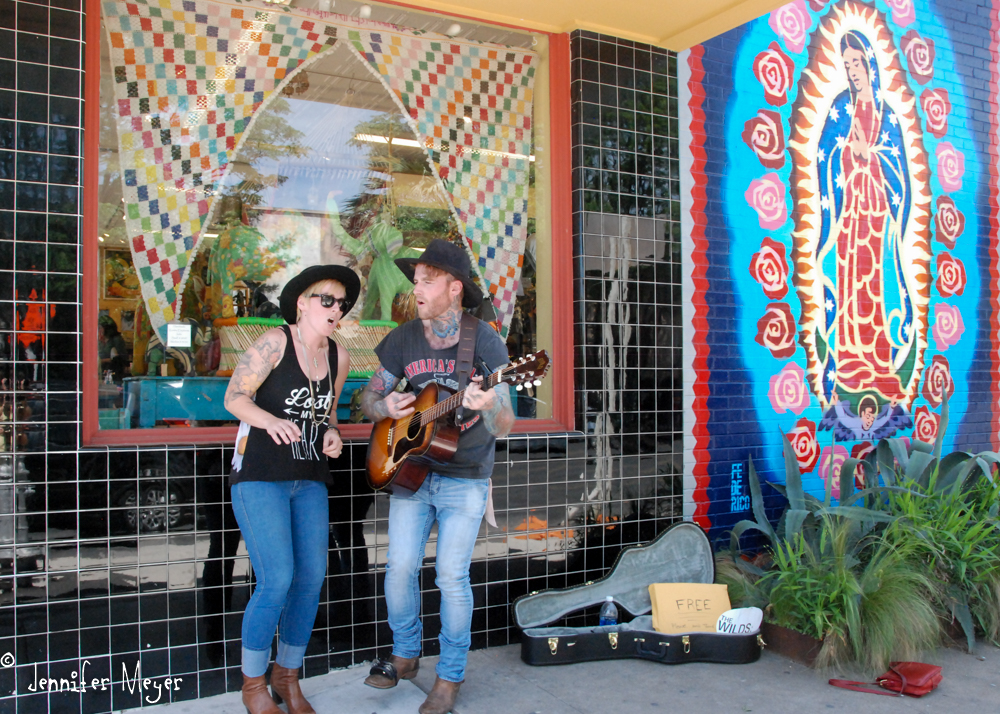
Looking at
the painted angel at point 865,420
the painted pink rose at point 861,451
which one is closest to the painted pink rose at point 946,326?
the painted angel at point 865,420

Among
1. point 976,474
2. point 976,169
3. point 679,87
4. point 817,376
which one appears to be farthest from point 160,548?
point 976,169

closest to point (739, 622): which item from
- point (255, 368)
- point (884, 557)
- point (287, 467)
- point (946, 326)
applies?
point (884, 557)

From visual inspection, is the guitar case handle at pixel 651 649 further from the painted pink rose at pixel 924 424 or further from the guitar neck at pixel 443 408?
the painted pink rose at pixel 924 424

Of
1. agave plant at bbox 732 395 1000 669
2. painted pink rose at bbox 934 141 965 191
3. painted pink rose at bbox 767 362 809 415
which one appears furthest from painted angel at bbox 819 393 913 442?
painted pink rose at bbox 934 141 965 191

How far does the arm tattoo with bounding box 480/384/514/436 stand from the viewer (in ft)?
11.7

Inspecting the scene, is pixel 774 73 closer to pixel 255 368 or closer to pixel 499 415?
pixel 499 415

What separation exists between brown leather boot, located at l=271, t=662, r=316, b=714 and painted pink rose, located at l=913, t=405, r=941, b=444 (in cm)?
496

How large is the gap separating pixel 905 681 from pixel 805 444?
203 centimetres

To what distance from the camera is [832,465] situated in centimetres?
589

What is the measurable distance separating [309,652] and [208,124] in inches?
107

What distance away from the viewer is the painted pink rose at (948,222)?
21.6 ft

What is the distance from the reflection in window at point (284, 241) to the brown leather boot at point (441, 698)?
1.50m

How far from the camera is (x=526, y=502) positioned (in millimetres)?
4625

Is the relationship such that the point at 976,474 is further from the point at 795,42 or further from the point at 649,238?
the point at 795,42
